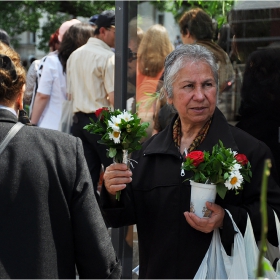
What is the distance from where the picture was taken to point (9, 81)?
7.48 feet

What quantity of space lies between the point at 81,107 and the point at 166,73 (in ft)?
Result: 8.05

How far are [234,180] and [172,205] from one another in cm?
39

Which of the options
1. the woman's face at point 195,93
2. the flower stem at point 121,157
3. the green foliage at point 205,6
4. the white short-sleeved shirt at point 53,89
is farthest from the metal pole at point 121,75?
the white short-sleeved shirt at point 53,89

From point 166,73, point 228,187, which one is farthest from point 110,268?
point 166,73

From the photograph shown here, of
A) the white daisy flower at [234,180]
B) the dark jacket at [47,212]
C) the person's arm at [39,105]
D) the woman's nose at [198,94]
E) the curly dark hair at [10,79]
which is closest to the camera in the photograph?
the dark jacket at [47,212]

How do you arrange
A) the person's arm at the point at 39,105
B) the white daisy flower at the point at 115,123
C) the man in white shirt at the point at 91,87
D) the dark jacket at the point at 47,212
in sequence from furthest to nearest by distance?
the person's arm at the point at 39,105
the man in white shirt at the point at 91,87
the white daisy flower at the point at 115,123
the dark jacket at the point at 47,212

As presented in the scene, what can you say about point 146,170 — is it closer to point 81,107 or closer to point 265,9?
point 265,9

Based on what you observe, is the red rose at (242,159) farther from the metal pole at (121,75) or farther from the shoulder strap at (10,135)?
the metal pole at (121,75)

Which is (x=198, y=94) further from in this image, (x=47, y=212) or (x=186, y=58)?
(x=47, y=212)

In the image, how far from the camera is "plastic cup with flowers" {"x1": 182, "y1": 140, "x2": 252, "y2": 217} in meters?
2.45

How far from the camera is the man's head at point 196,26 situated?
4.54 meters

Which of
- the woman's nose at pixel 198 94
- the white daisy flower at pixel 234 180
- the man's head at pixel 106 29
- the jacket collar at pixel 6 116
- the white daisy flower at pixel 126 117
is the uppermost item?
the man's head at pixel 106 29

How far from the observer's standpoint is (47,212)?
217 centimetres

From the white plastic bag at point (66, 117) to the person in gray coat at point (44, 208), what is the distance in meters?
3.15
